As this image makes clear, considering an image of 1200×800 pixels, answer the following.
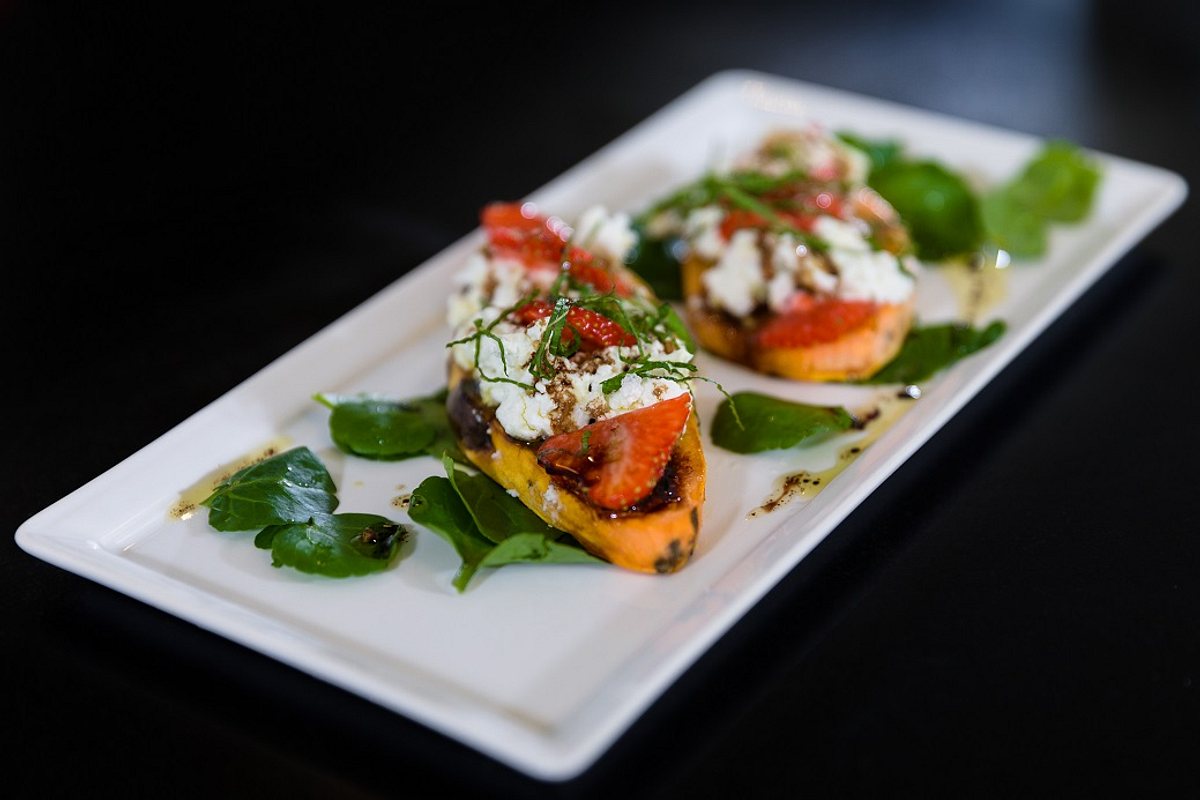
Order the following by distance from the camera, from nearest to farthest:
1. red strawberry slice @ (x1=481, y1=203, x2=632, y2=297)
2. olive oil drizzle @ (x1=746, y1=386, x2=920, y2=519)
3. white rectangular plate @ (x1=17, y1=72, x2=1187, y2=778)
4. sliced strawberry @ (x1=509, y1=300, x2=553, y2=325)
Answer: white rectangular plate @ (x1=17, y1=72, x2=1187, y2=778), olive oil drizzle @ (x1=746, y1=386, x2=920, y2=519), sliced strawberry @ (x1=509, y1=300, x2=553, y2=325), red strawberry slice @ (x1=481, y1=203, x2=632, y2=297)

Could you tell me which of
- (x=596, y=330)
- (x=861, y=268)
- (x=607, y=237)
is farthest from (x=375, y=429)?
(x=861, y=268)

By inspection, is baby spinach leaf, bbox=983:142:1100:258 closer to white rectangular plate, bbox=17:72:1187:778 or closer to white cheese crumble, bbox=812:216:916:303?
white rectangular plate, bbox=17:72:1187:778

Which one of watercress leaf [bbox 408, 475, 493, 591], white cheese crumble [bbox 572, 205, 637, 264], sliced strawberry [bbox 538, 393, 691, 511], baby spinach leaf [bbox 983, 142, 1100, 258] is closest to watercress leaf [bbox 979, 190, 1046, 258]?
baby spinach leaf [bbox 983, 142, 1100, 258]

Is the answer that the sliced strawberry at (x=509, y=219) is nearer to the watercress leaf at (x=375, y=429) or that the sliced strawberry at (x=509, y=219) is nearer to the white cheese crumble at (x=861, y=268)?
the watercress leaf at (x=375, y=429)

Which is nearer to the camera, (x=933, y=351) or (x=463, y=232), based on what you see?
(x=933, y=351)

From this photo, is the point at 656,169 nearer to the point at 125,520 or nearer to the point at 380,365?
the point at 380,365

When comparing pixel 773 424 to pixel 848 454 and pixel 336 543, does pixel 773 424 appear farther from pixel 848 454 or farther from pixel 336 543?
pixel 336 543
